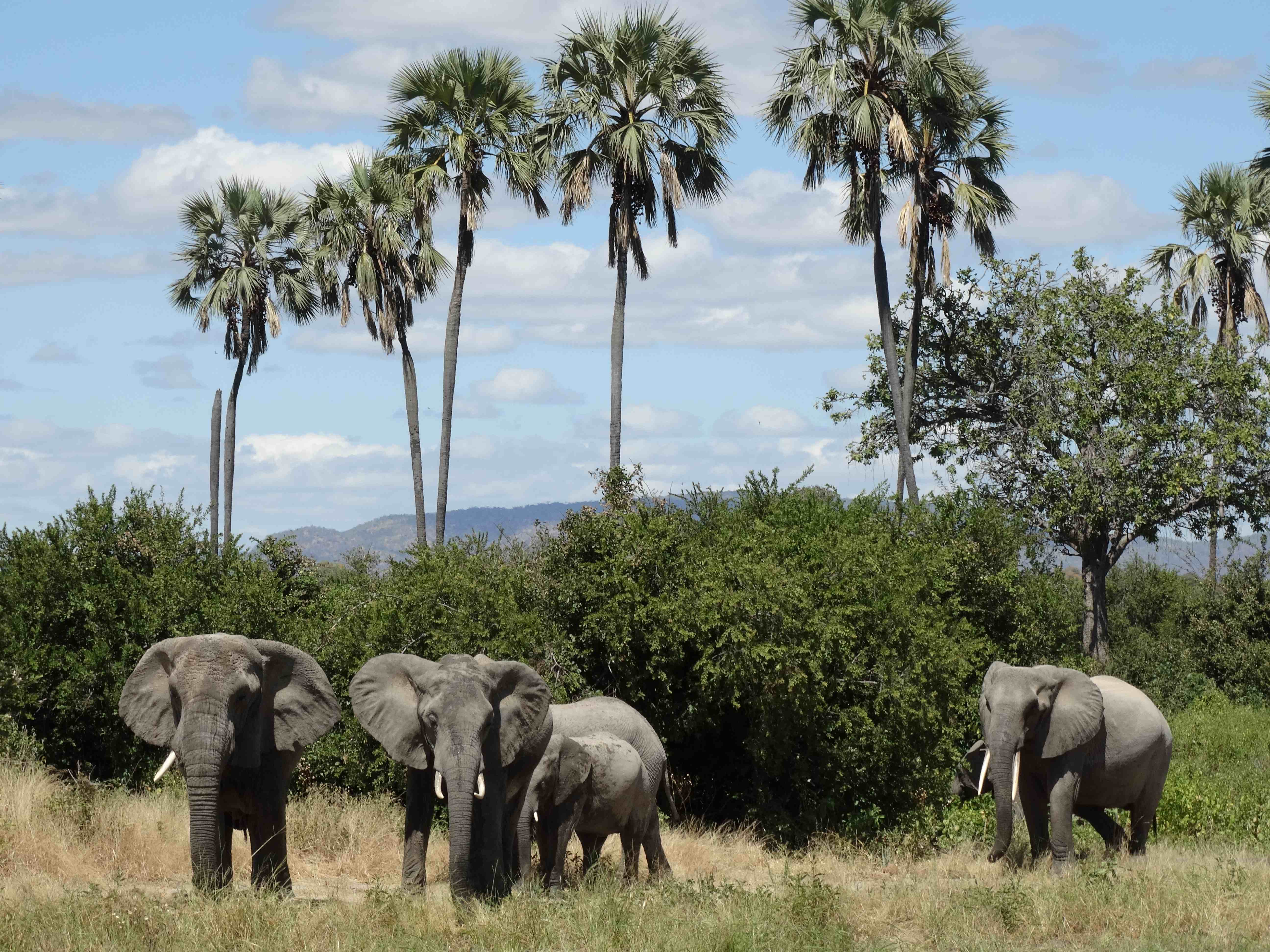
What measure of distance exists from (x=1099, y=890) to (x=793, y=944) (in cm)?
331

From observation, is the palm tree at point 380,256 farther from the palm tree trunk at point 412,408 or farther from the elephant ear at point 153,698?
the elephant ear at point 153,698

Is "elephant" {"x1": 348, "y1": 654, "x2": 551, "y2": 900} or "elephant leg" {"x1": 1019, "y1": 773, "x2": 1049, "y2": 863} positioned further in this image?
"elephant leg" {"x1": 1019, "y1": 773, "x2": 1049, "y2": 863}

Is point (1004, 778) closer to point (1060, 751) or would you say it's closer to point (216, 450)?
point (1060, 751)

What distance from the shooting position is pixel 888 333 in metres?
35.0

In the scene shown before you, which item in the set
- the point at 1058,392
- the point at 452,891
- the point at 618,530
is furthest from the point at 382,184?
the point at 452,891

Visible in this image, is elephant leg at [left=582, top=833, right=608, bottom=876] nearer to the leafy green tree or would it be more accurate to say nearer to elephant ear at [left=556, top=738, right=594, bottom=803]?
elephant ear at [left=556, top=738, right=594, bottom=803]

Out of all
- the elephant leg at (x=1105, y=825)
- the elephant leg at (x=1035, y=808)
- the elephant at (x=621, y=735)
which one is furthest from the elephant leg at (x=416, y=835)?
the elephant leg at (x=1105, y=825)

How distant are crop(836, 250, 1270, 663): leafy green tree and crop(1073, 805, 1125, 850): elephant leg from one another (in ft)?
61.1

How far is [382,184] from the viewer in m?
41.5

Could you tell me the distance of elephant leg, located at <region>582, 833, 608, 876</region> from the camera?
45.0 ft

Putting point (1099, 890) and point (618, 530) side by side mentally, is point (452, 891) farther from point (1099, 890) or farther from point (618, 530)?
point (618, 530)

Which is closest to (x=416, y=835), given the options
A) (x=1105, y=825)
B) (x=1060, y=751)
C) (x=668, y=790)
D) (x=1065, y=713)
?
(x=668, y=790)

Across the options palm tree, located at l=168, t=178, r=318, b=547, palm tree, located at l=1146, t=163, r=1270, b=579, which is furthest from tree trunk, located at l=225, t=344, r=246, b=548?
palm tree, located at l=1146, t=163, r=1270, b=579

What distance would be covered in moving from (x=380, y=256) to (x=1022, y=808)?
30518mm
